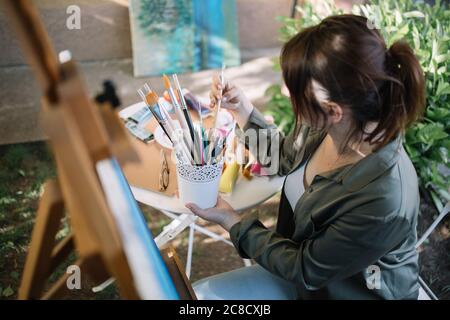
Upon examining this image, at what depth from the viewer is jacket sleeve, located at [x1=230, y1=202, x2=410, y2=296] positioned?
103 cm

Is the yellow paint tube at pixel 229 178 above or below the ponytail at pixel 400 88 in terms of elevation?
below

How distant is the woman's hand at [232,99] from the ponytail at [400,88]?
1.44 ft

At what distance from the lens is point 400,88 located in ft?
3.24

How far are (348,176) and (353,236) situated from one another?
15 centimetres

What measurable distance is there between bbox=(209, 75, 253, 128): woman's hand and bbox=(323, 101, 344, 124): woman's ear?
1.16 feet

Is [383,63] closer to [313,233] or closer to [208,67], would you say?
[313,233]

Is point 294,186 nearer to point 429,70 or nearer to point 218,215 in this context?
point 218,215

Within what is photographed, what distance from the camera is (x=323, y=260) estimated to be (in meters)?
1.07

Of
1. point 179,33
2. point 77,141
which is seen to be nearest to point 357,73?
point 77,141

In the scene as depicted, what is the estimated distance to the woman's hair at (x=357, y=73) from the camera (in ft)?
3.16

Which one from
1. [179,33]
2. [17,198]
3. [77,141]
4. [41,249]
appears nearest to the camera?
[77,141]

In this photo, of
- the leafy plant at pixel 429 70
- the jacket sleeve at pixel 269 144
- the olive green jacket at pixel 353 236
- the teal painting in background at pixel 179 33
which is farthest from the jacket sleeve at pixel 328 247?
the teal painting in background at pixel 179 33

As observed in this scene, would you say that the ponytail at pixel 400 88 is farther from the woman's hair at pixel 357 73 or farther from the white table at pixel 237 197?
the white table at pixel 237 197
